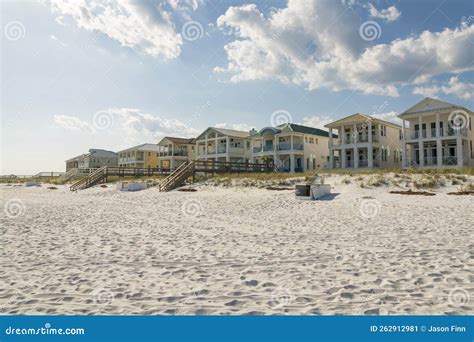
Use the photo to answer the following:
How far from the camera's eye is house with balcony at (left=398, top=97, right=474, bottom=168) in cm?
2866

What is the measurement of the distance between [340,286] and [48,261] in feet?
17.8

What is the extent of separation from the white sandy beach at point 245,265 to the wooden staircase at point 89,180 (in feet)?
74.5

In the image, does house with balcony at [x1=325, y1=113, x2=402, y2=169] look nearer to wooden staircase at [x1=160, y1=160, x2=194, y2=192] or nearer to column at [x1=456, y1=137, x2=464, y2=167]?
column at [x1=456, y1=137, x2=464, y2=167]

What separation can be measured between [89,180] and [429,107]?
34074 mm

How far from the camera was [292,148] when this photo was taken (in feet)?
124

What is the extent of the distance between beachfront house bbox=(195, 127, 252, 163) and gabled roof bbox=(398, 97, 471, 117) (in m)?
20.9

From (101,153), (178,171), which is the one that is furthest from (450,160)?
(101,153)

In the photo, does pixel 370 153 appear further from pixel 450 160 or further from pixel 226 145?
pixel 226 145

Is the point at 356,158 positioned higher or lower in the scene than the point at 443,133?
lower

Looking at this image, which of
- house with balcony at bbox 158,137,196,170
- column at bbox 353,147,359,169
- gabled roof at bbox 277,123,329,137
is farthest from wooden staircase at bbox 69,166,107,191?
column at bbox 353,147,359,169

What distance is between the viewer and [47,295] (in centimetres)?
453

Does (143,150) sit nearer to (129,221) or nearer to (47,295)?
(129,221)

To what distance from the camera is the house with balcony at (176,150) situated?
51906 millimetres

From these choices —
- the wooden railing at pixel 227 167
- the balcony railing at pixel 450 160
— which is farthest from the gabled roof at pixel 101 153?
the balcony railing at pixel 450 160
